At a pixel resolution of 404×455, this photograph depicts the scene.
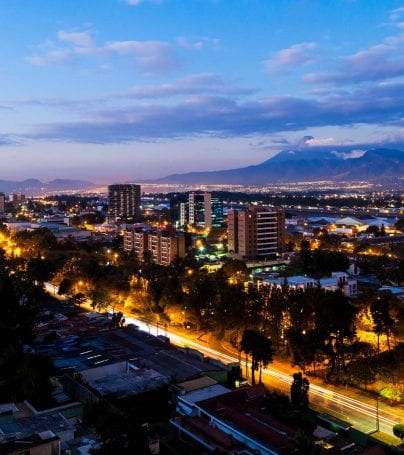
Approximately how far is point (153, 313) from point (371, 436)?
39.3ft

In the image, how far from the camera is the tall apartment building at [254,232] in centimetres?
3591

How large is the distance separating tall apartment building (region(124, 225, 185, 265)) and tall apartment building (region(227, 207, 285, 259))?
4.56 metres

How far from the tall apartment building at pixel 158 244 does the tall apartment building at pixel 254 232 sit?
15.0 feet

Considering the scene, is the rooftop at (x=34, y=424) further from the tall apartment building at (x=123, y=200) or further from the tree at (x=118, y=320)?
the tall apartment building at (x=123, y=200)

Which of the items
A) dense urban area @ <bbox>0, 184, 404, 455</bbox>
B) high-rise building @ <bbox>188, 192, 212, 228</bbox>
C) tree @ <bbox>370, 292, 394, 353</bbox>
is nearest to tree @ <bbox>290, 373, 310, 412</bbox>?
dense urban area @ <bbox>0, 184, 404, 455</bbox>

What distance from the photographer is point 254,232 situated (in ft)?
118

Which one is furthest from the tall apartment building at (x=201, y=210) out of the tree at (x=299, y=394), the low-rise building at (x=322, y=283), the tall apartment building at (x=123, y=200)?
the tree at (x=299, y=394)

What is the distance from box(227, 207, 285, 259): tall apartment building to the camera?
35906mm

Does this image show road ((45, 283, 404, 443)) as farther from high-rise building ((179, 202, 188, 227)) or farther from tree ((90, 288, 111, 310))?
high-rise building ((179, 202, 188, 227))

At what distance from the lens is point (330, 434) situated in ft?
35.1

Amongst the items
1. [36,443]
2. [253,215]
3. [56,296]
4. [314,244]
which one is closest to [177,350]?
[36,443]

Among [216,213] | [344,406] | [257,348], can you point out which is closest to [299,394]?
[344,406]

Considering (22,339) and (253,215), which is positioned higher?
(253,215)

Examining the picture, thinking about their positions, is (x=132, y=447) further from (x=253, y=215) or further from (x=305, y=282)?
(x=253, y=215)
